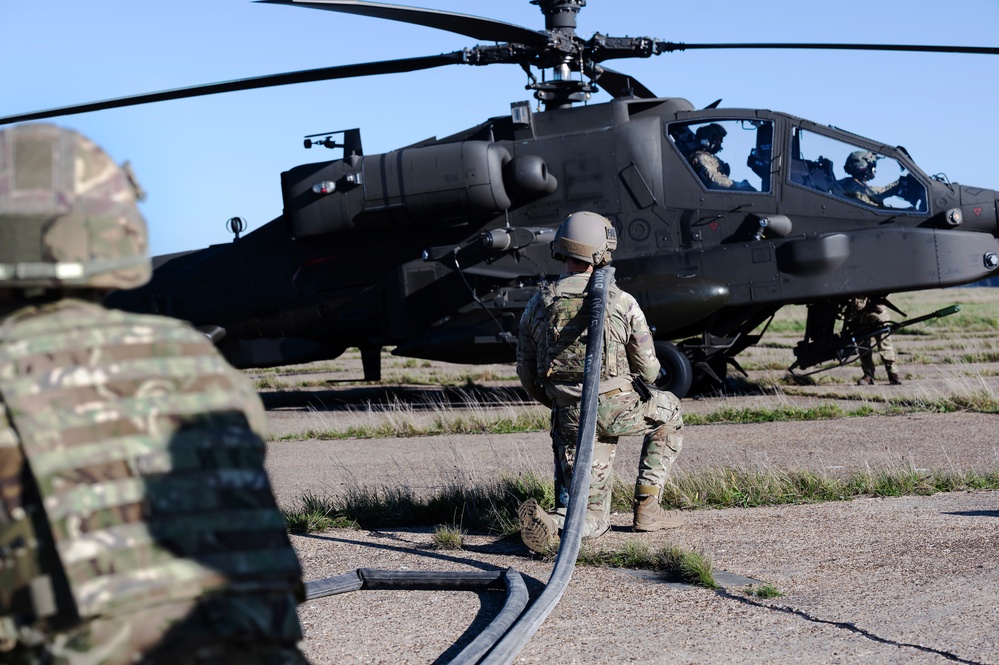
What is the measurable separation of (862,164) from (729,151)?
1.32m

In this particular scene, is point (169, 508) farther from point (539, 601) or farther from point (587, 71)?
point (587, 71)

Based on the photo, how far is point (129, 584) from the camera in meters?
2.09

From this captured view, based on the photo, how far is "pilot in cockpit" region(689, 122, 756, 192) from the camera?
1202cm

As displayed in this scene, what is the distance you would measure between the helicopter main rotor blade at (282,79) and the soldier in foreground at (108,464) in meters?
8.45

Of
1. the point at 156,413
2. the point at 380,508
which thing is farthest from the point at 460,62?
the point at 156,413

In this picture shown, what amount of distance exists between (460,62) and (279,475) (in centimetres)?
433

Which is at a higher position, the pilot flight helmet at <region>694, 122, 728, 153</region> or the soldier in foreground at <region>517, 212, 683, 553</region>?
the pilot flight helmet at <region>694, 122, 728, 153</region>

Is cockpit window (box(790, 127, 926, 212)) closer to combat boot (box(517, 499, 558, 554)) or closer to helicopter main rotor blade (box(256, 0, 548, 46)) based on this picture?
helicopter main rotor blade (box(256, 0, 548, 46))

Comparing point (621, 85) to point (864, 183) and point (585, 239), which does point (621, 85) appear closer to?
point (864, 183)

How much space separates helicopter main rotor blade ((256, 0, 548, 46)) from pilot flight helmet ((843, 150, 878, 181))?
3.37 meters

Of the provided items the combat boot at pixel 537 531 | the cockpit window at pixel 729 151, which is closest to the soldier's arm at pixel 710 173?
the cockpit window at pixel 729 151

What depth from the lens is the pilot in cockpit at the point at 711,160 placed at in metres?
12.0

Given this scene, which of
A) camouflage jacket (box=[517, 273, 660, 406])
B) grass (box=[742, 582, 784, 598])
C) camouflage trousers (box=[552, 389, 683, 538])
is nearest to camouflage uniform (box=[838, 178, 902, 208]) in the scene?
camouflage trousers (box=[552, 389, 683, 538])

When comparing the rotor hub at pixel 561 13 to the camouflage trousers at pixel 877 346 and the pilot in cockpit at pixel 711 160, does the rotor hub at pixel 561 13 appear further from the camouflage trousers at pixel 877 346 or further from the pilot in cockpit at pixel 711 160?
the camouflage trousers at pixel 877 346
